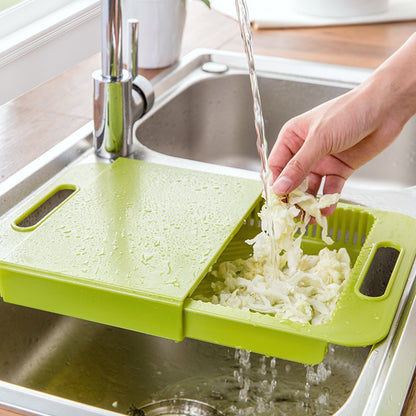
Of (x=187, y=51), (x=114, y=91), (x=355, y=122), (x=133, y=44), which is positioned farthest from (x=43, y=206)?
(x=187, y=51)

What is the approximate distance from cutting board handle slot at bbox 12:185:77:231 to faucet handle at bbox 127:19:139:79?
0.23 metres

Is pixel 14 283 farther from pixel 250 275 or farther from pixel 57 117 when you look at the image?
pixel 57 117

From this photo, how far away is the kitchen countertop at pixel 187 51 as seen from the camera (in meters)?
1.29

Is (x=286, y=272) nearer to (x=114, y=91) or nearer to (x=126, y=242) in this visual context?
(x=126, y=242)

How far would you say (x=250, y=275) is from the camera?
1006 millimetres

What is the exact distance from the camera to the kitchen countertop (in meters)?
1.29

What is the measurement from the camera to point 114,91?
3.83 ft

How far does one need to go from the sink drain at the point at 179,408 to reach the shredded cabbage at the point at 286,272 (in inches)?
6.7

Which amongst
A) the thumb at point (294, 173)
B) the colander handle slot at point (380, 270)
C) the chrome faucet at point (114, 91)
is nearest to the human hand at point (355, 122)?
the thumb at point (294, 173)

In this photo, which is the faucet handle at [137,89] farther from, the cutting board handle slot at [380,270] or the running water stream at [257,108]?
the cutting board handle slot at [380,270]

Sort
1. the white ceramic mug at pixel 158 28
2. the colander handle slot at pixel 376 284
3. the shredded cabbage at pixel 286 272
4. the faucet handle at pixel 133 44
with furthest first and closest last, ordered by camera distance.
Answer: the white ceramic mug at pixel 158 28 < the faucet handle at pixel 133 44 < the shredded cabbage at pixel 286 272 < the colander handle slot at pixel 376 284

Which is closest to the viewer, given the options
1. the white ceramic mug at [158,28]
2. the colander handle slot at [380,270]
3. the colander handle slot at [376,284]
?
the colander handle slot at [376,284]

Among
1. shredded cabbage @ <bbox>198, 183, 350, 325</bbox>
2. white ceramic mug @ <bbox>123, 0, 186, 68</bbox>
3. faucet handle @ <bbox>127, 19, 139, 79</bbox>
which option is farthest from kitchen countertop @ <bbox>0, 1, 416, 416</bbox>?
shredded cabbage @ <bbox>198, 183, 350, 325</bbox>

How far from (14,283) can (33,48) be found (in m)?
0.78
